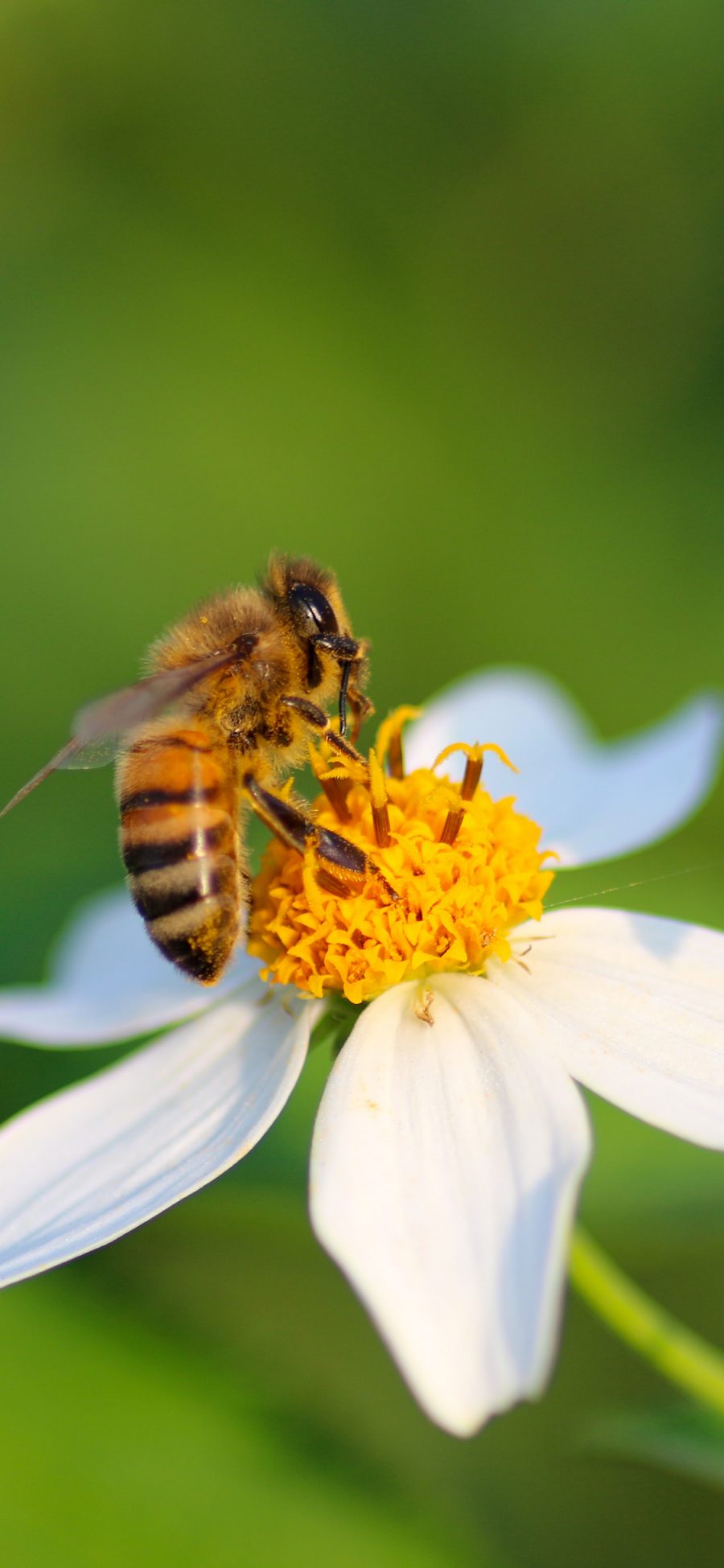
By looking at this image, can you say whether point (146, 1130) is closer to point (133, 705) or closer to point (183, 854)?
point (183, 854)

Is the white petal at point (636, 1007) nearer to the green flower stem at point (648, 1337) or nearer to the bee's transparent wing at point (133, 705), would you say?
the green flower stem at point (648, 1337)

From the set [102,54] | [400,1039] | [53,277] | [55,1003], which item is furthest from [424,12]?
[400,1039]

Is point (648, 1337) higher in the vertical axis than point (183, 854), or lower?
lower

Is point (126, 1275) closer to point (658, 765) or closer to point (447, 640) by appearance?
point (658, 765)

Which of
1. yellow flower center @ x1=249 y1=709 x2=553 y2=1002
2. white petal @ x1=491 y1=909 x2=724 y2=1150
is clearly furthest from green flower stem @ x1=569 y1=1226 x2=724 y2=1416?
yellow flower center @ x1=249 y1=709 x2=553 y2=1002

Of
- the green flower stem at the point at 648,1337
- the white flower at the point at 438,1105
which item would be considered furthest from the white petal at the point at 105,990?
the green flower stem at the point at 648,1337

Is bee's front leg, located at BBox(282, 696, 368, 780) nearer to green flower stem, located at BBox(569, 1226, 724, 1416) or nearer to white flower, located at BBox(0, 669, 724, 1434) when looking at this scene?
white flower, located at BBox(0, 669, 724, 1434)

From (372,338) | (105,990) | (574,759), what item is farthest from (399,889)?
(372,338)
